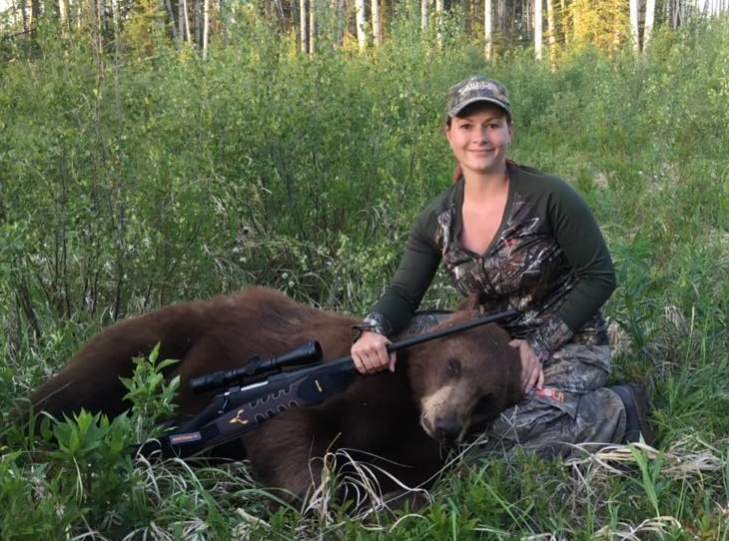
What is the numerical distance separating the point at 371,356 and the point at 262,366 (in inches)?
17.6

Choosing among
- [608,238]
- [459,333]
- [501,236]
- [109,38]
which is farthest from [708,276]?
[109,38]

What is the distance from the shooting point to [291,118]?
5.24 meters

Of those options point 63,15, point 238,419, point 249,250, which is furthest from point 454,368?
point 63,15

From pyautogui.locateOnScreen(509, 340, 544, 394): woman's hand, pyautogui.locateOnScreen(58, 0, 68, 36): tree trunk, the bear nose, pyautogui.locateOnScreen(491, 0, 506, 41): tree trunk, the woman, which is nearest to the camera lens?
the bear nose

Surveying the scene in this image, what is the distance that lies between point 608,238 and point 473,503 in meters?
3.70

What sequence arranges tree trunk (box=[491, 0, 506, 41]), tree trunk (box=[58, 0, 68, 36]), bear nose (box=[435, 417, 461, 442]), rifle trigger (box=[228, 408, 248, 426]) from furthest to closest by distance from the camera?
tree trunk (box=[491, 0, 506, 41]) < tree trunk (box=[58, 0, 68, 36]) < rifle trigger (box=[228, 408, 248, 426]) < bear nose (box=[435, 417, 461, 442])

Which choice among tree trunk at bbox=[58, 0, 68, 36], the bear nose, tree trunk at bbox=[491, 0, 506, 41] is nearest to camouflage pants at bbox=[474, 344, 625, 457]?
the bear nose

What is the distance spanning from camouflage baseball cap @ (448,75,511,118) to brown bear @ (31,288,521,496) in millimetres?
888

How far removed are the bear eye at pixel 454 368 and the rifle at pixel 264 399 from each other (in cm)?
12

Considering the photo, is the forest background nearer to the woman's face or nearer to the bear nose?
the bear nose

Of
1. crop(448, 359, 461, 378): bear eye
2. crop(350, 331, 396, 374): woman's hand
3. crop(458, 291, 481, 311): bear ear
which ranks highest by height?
crop(458, 291, 481, 311): bear ear

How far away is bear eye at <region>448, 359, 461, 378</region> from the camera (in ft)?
11.0

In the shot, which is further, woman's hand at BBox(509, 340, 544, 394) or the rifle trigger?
woman's hand at BBox(509, 340, 544, 394)

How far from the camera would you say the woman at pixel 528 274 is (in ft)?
12.1
